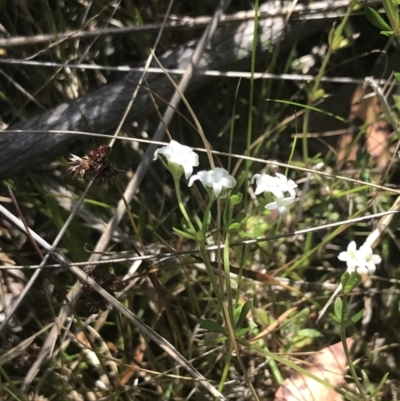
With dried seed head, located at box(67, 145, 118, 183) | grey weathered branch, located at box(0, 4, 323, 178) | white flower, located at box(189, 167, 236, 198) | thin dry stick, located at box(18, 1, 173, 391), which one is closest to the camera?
white flower, located at box(189, 167, 236, 198)

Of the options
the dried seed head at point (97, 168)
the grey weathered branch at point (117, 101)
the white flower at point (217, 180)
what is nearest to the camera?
the white flower at point (217, 180)

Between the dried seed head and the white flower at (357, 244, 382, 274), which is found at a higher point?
the dried seed head

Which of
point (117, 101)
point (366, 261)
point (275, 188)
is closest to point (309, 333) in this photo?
point (366, 261)

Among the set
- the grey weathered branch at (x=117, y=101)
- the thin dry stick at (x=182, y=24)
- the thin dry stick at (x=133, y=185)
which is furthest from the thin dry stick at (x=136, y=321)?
the thin dry stick at (x=182, y=24)

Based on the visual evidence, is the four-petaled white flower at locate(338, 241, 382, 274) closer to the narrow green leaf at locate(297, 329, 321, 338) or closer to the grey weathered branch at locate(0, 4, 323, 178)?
the narrow green leaf at locate(297, 329, 321, 338)

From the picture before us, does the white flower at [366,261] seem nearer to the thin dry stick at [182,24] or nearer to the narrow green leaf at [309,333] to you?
the narrow green leaf at [309,333]

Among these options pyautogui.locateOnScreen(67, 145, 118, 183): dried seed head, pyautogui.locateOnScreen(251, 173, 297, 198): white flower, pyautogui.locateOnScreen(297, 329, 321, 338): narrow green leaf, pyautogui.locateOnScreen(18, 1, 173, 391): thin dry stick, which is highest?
pyautogui.locateOnScreen(67, 145, 118, 183): dried seed head

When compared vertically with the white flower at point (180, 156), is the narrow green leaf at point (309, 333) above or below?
below

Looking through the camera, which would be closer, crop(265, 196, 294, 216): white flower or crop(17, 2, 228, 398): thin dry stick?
crop(265, 196, 294, 216): white flower

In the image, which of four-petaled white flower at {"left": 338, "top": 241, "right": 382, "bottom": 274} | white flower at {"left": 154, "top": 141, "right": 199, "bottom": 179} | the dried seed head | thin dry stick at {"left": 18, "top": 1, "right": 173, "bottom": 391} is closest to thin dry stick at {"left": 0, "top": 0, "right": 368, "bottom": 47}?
thin dry stick at {"left": 18, "top": 1, "right": 173, "bottom": 391}
